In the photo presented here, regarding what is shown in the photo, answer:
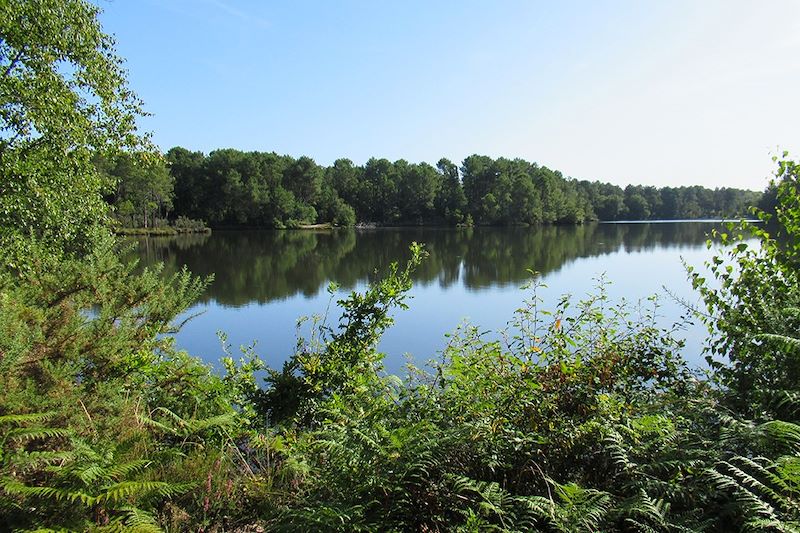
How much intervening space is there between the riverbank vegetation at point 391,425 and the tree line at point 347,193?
179 ft

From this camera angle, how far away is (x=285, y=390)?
15.8ft

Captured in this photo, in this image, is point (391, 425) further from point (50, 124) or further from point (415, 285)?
point (415, 285)

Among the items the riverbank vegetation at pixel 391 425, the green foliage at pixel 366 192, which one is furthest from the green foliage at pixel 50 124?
the green foliage at pixel 366 192

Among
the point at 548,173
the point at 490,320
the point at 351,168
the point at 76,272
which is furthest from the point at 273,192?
the point at 76,272

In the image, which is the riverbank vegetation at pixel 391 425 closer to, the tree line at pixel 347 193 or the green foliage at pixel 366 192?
the tree line at pixel 347 193

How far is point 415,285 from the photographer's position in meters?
22.8

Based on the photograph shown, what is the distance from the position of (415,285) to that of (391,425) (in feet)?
64.0

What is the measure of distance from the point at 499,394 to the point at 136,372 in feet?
9.90

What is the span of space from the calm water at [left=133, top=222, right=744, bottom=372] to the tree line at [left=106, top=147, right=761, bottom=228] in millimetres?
26702

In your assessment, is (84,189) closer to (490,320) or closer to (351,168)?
(490,320)

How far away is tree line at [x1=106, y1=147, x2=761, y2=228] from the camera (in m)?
70.4

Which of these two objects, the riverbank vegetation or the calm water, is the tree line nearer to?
the calm water

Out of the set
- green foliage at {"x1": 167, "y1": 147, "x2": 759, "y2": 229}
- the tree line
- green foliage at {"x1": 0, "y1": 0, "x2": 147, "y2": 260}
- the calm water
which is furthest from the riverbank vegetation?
green foliage at {"x1": 167, "y1": 147, "x2": 759, "y2": 229}

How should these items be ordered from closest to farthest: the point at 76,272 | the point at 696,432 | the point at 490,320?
the point at 696,432
the point at 76,272
the point at 490,320
